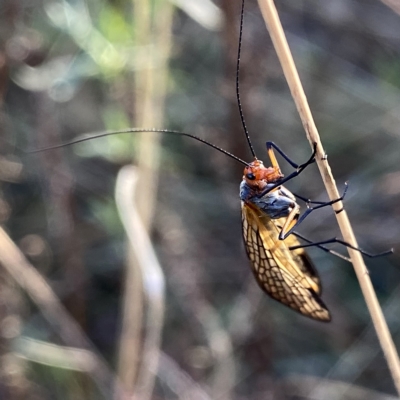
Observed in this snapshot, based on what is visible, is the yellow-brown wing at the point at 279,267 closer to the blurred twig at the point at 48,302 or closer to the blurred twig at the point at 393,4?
the blurred twig at the point at 48,302

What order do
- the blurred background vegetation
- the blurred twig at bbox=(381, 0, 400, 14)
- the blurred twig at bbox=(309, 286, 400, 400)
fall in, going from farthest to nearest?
the blurred twig at bbox=(309, 286, 400, 400), the blurred background vegetation, the blurred twig at bbox=(381, 0, 400, 14)

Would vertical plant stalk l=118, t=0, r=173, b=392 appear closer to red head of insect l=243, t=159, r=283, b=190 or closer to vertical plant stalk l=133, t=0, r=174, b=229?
vertical plant stalk l=133, t=0, r=174, b=229

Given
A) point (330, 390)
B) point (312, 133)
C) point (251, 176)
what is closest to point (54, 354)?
point (330, 390)

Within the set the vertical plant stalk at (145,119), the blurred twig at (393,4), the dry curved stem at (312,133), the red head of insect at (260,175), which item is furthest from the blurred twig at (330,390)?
the blurred twig at (393,4)

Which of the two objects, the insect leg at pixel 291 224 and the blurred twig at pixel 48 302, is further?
the blurred twig at pixel 48 302

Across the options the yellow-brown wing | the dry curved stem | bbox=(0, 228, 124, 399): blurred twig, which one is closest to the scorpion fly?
the yellow-brown wing

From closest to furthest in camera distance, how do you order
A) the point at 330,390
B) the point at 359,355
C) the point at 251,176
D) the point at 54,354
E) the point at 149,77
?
the point at 251,176
the point at 149,77
the point at 54,354
the point at 330,390
the point at 359,355

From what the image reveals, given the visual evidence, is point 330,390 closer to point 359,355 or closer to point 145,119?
point 359,355
